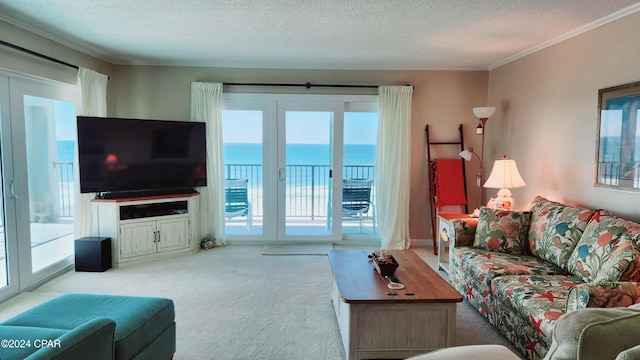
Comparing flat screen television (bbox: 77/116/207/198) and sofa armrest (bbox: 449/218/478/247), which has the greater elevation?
flat screen television (bbox: 77/116/207/198)

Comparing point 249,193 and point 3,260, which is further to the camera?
point 249,193

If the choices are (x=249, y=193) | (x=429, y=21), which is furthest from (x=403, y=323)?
(x=249, y=193)

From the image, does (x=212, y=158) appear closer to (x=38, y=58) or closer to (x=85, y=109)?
(x=85, y=109)

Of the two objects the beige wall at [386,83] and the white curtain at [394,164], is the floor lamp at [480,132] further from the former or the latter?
the white curtain at [394,164]

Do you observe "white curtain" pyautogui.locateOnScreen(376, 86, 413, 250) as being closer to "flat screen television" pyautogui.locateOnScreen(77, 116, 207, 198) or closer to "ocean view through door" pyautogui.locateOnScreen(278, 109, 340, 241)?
"ocean view through door" pyautogui.locateOnScreen(278, 109, 340, 241)

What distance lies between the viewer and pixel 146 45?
424cm

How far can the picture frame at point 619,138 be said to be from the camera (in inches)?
115

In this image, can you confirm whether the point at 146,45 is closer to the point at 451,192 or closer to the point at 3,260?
the point at 3,260

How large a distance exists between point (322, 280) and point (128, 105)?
352 centimetres

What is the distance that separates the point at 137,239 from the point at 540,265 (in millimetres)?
4125

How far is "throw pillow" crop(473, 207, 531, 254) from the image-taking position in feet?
11.1

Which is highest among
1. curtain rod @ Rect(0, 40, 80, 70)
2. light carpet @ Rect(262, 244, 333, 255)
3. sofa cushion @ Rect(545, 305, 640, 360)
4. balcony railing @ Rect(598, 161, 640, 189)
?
curtain rod @ Rect(0, 40, 80, 70)

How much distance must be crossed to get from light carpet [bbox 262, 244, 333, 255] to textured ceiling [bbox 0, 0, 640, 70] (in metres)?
2.48

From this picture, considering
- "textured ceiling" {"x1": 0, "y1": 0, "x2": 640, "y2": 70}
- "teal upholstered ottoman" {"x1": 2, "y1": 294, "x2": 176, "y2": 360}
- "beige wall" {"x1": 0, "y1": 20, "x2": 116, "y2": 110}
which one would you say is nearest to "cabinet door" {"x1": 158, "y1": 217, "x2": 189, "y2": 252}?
"beige wall" {"x1": 0, "y1": 20, "x2": 116, "y2": 110}
